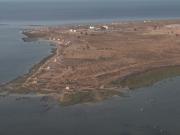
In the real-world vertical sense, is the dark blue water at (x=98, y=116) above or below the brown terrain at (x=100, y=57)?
below

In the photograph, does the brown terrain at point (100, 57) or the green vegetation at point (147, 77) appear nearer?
the brown terrain at point (100, 57)

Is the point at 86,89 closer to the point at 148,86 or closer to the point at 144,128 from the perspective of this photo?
the point at 148,86

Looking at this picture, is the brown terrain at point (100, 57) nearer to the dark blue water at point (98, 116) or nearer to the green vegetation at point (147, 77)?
the green vegetation at point (147, 77)

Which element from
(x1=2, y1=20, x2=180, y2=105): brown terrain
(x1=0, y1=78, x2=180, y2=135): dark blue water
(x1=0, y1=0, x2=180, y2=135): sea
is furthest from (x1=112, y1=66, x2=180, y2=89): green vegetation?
(x1=0, y1=78, x2=180, y2=135): dark blue water

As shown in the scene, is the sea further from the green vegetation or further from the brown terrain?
the brown terrain

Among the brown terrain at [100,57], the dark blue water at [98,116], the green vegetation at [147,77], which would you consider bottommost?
the dark blue water at [98,116]

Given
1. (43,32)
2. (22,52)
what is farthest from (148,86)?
(43,32)

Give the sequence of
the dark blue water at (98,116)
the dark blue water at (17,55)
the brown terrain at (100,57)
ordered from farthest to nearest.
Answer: the dark blue water at (17,55), the brown terrain at (100,57), the dark blue water at (98,116)

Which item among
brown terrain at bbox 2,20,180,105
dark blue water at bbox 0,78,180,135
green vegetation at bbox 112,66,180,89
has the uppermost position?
brown terrain at bbox 2,20,180,105

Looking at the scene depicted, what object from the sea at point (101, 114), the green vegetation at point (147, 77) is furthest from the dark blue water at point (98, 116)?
the green vegetation at point (147, 77)
